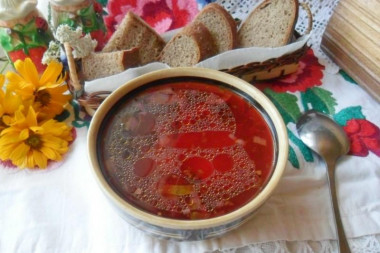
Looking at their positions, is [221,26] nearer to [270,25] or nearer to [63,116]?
[270,25]

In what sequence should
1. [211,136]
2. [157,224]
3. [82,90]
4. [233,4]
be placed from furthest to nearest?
[233,4]
[82,90]
[211,136]
[157,224]

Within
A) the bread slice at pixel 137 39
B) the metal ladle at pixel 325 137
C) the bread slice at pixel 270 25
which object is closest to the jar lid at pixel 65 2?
the bread slice at pixel 137 39

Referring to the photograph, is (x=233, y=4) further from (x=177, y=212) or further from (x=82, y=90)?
(x=177, y=212)

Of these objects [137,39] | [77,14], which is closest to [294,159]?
[137,39]

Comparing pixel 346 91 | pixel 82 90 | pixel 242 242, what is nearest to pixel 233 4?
pixel 346 91

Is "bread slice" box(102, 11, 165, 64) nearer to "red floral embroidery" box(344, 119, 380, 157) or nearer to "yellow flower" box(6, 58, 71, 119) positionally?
"yellow flower" box(6, 58, 71, 119)

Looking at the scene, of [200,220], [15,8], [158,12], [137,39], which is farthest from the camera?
[158,12]

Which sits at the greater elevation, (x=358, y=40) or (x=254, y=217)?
(x=358, y=40)
